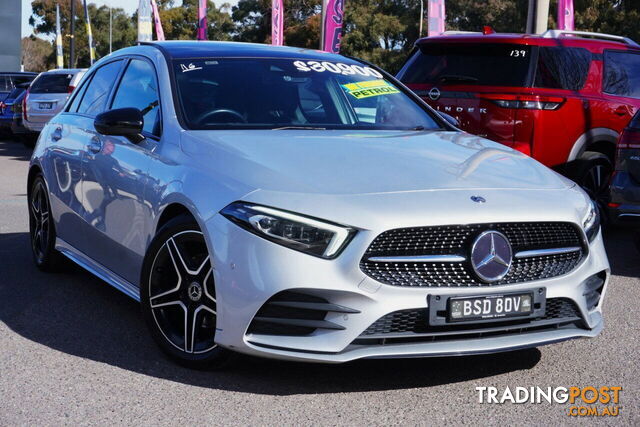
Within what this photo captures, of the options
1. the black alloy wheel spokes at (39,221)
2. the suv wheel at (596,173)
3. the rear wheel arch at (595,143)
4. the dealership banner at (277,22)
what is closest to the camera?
the black alloy wheel spokes at (39,221)

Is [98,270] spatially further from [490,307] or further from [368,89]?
[490,307]

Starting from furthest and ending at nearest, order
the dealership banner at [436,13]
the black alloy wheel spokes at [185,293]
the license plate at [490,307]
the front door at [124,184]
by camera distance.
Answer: the dealership banner at [436,13] → the front door at [124,184] → the black alloy wheel spokes at [185,293] → the license plate at [490,307]

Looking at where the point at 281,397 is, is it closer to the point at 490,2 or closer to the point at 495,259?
the point at 495,259

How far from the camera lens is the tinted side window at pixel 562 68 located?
9.53 m

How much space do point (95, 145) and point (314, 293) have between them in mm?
2423

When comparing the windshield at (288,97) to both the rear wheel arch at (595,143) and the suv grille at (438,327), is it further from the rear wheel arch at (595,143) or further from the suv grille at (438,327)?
the rear wheel arch at (595,143)

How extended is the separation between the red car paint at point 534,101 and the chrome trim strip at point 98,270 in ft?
13.4

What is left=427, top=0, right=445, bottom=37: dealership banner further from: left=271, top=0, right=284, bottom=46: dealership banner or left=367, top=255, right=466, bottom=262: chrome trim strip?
left=367, top=255, right=466, bottom=262: chrome trim strip

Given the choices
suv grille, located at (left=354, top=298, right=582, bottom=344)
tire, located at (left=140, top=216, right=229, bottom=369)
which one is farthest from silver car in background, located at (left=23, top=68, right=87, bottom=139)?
suv grille, located at (left=354, top=298, right=582, bottom=344)

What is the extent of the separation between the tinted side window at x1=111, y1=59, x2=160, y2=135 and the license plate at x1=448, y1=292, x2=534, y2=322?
1.96m

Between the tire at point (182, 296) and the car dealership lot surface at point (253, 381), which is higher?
the tire at point (182, 296)

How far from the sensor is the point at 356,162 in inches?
185

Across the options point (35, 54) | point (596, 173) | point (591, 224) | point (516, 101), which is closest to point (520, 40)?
point (516, 101)

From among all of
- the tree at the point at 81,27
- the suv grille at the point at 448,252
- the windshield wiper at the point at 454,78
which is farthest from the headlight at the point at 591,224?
the tree at the point at 81,27
